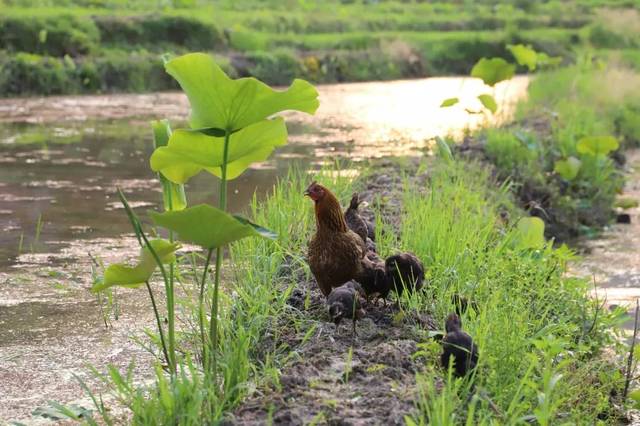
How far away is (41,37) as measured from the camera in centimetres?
1512

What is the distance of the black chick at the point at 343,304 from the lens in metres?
3.31

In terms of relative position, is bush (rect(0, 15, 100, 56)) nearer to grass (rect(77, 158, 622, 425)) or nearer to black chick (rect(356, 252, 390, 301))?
grass (rect(77, 158, 622, 425))

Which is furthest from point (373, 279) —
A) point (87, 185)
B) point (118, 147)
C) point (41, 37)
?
point (41, 37)

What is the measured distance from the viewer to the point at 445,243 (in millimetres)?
4301

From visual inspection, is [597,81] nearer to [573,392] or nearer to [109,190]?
[109,190]

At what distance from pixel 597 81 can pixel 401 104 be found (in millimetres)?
3466

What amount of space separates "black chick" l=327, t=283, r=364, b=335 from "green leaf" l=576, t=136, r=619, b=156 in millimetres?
4265

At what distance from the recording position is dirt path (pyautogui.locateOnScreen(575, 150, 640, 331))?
547 cm

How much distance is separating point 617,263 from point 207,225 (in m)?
4.10

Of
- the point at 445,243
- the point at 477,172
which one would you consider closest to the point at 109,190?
the point at 477,172

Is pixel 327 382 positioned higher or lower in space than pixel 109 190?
higher

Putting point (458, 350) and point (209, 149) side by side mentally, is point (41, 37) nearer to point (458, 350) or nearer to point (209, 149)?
point (209, 149)

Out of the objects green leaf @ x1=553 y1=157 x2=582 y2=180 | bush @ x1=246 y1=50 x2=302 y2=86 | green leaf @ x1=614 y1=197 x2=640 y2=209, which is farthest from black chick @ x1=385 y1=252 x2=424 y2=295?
bush @ x1=246 y1=50 x2=302 y2=86

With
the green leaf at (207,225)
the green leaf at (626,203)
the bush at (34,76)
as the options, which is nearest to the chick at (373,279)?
the green leaf at (207,225)
